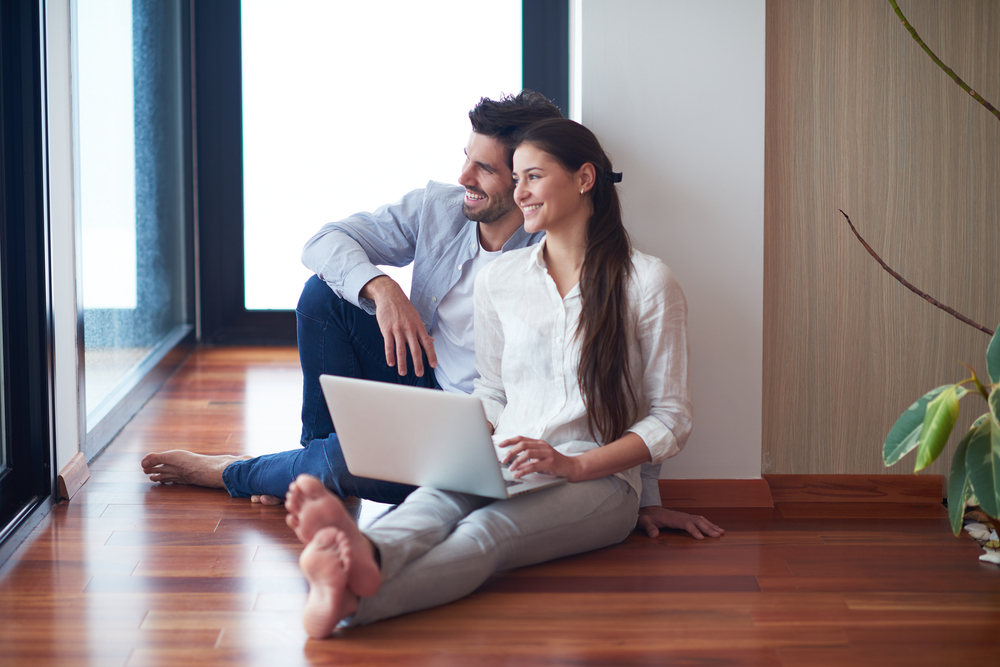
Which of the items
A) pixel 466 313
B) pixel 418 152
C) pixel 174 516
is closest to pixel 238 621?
pixel 174 516

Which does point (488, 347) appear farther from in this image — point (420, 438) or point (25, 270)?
point (25, 270)

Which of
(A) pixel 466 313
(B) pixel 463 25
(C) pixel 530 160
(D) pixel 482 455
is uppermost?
(B) pixel 463 25

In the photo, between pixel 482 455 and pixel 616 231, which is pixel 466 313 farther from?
pixel 482 455

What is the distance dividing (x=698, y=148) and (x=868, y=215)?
43 centimetres

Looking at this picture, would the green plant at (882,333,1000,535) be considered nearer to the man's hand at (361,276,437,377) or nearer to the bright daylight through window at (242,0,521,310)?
the man's hand at (361,276,437,377)

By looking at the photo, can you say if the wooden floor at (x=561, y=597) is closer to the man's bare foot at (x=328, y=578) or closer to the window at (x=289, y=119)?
the man's bare foot at (x=328, y=578)

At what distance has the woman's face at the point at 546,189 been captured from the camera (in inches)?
67.1

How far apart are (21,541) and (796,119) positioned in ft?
6.19

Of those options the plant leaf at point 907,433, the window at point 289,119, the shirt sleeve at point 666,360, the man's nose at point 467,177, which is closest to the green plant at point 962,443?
the plant leaf at point 907,433

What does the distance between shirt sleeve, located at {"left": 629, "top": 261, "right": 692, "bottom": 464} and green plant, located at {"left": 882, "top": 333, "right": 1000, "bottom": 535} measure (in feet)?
1.20

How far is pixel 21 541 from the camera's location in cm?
180

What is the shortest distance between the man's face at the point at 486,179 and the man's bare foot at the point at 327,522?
2.74ft

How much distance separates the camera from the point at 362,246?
2.09 m

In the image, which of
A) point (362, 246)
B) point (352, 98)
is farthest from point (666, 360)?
point (352, 98)
